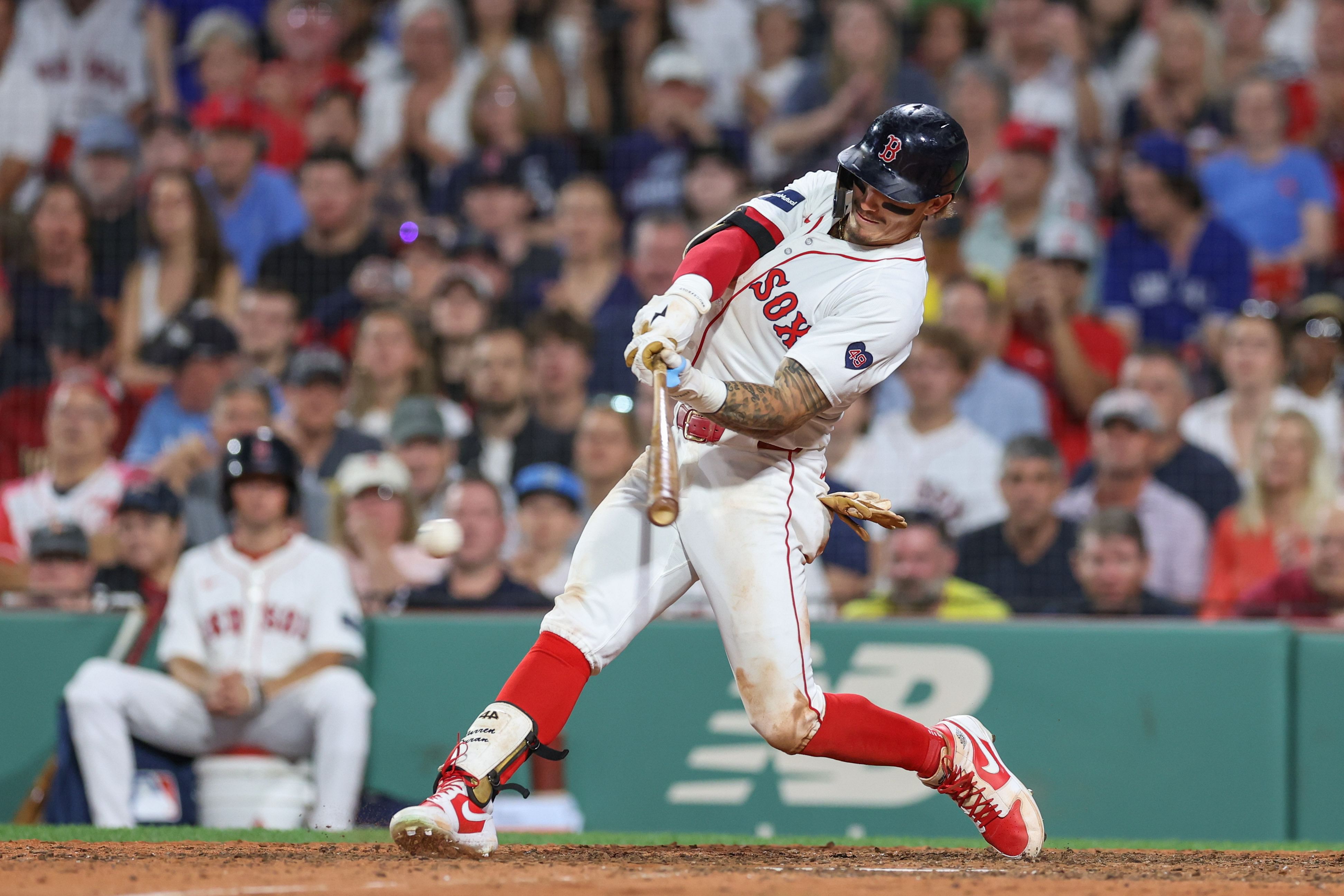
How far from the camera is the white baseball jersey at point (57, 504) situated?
734 cm

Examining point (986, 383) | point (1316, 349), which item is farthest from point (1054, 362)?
point (1316, 349)

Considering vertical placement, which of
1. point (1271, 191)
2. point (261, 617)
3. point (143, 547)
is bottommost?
point (261, 617)

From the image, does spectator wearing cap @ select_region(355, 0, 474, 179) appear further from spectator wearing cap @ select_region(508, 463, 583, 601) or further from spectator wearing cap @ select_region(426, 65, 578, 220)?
spectator wearing cap @ select_region(508, 463, 583, 601)

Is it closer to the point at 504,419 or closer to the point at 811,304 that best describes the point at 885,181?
the point at 811,304

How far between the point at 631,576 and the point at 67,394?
4331 millimetres

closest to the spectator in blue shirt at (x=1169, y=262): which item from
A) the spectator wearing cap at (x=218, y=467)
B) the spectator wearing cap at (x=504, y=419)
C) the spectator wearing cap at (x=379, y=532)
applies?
the spectator wearing cap at (x=504, y=419)

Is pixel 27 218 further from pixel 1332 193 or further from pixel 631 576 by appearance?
pixel 1332 193

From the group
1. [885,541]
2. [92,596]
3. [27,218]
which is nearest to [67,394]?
[92,596]

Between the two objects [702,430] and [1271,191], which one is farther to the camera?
[1271,191]

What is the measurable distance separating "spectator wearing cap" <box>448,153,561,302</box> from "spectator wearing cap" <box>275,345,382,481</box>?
4.35ft

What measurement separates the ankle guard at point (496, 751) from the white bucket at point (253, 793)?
90.2 inches

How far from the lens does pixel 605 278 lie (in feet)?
28.1

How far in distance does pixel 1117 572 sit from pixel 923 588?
762 millimetres

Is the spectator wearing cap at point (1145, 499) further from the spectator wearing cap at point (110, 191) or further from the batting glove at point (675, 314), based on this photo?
the spectator wearing cap at point (110, 191)
